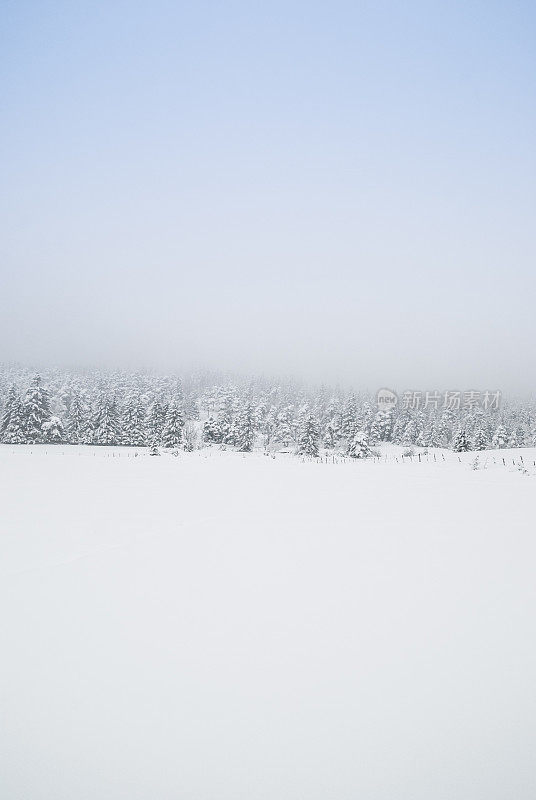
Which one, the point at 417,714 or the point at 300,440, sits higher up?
the point at 417,714

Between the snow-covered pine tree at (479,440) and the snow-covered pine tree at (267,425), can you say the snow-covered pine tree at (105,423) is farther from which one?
the snow-covered pine tree at (479,440)

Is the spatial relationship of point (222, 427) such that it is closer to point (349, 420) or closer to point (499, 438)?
point (349, 420)

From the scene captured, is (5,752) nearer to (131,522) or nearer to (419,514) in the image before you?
(131,522)

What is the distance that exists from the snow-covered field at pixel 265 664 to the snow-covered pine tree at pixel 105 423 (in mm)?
48130

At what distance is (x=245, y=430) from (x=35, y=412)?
27793 mm

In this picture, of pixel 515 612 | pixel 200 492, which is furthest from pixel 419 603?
pixel 200 492

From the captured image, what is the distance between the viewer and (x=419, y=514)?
7973mm

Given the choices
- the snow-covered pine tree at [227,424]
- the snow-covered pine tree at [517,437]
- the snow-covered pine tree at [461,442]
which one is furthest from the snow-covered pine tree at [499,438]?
the snow-covered pine tree at [227,424]

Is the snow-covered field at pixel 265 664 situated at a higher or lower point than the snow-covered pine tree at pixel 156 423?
higher

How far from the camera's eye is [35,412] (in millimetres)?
44719

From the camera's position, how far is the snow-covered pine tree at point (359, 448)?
45.0 metres

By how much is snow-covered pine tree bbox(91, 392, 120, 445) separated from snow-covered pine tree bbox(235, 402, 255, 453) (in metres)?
17.4

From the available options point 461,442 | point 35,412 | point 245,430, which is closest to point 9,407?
point 35,412

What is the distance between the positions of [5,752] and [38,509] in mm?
6282
